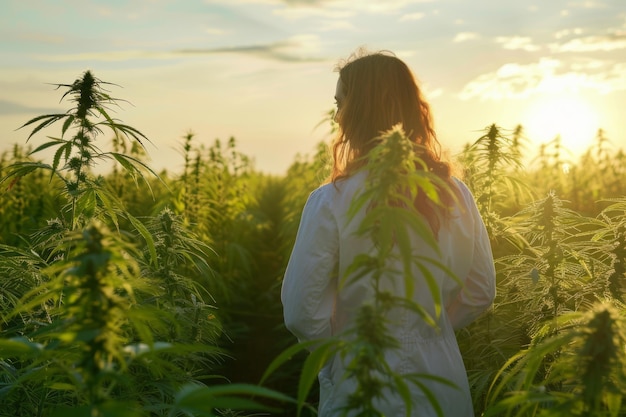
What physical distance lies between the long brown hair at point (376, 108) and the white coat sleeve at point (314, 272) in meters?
0.21

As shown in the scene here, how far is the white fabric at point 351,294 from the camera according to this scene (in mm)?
2480

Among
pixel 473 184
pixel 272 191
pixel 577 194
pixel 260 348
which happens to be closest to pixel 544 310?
pixel 473 184

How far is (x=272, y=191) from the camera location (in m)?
23.5

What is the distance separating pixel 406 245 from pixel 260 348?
5457mm

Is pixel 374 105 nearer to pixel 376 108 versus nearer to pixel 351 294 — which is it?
pixel 376 108

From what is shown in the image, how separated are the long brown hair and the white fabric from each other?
0.19 m

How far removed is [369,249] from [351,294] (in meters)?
0.26

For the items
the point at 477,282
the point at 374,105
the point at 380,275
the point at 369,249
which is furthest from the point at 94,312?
the point at 477,282

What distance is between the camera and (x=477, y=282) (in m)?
2.88

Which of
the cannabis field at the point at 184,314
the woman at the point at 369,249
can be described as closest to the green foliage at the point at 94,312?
the cannabis field at the point at 184,314

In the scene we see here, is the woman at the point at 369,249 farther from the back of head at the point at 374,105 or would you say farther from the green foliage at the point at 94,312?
the green foliage at the point at 94,312

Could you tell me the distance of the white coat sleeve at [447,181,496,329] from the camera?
2805 millimetres

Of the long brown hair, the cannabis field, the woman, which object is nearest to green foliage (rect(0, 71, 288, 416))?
the cannabis field

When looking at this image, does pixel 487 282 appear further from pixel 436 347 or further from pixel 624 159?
pixel 624 159
